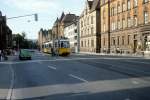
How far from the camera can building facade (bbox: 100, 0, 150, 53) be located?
72062mm

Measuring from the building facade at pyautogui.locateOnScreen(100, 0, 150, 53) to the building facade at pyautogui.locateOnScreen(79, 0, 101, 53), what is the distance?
16.7ft

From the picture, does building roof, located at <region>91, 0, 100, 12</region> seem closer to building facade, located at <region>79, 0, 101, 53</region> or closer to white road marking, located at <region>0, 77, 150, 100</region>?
building facade, located at <region>79, 0, 101, 53</region>

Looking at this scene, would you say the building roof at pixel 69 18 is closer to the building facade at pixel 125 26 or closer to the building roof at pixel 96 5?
the building roof at pixel 96 5

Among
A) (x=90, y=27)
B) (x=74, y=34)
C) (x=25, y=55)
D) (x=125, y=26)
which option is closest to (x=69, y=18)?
(x=74, y=34)

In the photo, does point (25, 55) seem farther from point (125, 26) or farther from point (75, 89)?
point (75, 89)

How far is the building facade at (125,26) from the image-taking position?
72062mm

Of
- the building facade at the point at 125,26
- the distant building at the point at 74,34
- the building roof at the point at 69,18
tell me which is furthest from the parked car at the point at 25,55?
the building roof at the point at 69,18

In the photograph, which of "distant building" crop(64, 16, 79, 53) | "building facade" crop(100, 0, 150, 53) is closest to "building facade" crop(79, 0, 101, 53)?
"building facade" crop(100, 0, 150, 53)

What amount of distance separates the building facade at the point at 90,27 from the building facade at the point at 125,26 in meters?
5.10

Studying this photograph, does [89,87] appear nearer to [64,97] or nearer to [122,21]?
[64,97]

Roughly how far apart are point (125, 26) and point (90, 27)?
34.2m

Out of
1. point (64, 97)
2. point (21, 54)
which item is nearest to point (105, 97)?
point (64, 97)

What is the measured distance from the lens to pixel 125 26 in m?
84.1

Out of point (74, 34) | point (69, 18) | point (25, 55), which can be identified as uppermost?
point (69, 18)
